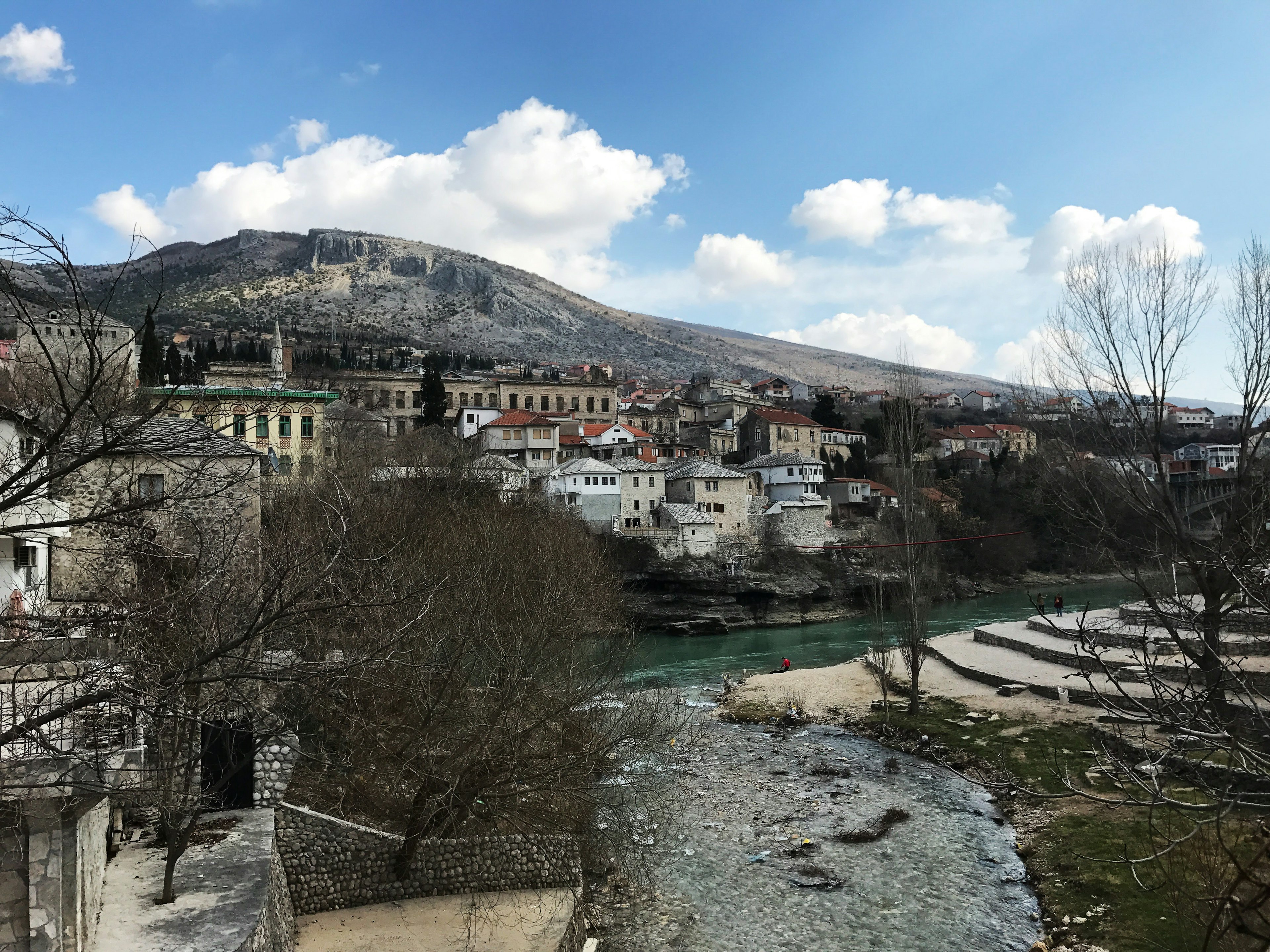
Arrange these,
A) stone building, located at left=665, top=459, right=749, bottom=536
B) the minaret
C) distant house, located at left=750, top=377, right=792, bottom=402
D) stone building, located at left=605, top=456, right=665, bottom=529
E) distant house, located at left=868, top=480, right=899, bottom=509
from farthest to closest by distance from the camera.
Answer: distant house, located at left=750, top=377, right=792, bottom=402, distant house, located at left=868, top=480, right=899, bottom=509, stone building, located at left=665, top=459, right=749, bottom=536, stone building, located at left=605, top=456, right=665, bottom=529, the minaret

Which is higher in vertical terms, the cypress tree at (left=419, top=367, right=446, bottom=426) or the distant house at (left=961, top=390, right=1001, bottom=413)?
the distant house at (left=961, top=390, right=1001, bottom=413)

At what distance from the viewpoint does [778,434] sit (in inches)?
2581

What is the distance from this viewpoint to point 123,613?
18.0ft

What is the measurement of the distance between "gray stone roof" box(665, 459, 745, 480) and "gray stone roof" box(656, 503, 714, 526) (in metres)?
2.00

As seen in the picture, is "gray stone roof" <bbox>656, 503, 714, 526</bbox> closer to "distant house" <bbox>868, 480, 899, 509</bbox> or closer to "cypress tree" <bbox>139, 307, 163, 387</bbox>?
"distant house" <bbox>868, 480, 899, 509</bbox>

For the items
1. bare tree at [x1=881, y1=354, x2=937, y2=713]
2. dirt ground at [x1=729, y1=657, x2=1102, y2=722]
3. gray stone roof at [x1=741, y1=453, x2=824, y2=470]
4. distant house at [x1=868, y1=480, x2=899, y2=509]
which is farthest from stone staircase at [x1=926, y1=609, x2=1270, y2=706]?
gray stone roof at [x1=741, y1=453, x2=824, y2=470]

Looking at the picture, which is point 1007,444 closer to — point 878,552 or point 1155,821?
point 878,552

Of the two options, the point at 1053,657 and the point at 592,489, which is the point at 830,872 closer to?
the point at 1053,657

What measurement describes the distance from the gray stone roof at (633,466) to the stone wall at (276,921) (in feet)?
123

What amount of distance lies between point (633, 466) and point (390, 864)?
37697 mm

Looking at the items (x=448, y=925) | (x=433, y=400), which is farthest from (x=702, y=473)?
(x=448, y=925)

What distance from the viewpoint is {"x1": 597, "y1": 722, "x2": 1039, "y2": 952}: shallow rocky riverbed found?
35.7 feet

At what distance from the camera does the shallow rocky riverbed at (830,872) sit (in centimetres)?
1089

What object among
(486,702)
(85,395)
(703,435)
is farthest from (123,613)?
(703,435)
